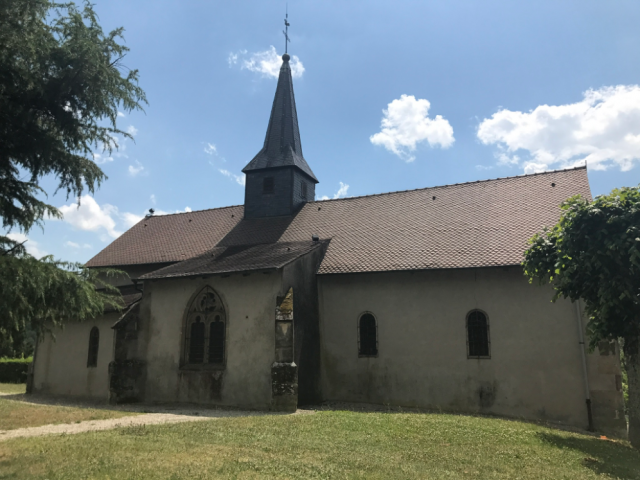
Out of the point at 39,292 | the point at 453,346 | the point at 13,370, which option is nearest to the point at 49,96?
the point at 39,292

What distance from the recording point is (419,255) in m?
17.3

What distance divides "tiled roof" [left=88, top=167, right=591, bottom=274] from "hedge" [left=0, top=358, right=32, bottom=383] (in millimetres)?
9012

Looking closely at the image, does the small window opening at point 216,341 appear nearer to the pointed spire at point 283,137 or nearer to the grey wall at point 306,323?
the grey wall at point 306,323

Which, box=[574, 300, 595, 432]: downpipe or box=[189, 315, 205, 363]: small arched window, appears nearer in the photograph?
box=[574, 300, 595, 432]: downpipe

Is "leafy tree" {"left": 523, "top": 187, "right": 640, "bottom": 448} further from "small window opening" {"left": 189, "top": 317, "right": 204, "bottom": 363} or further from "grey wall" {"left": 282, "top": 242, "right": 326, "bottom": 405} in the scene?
"small window opening" {"left": 189, "top": 317, "right": 204, "bottom": 363}

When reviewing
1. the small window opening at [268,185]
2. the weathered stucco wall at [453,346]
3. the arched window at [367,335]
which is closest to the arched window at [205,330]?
the weathered stucco wall at [453,346]

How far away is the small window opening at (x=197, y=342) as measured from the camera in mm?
17156

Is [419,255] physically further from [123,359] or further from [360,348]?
[123,359]

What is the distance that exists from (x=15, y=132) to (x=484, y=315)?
13.9 metres

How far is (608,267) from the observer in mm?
10734

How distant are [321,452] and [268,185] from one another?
17106 mm

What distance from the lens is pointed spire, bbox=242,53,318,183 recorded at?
23.9m

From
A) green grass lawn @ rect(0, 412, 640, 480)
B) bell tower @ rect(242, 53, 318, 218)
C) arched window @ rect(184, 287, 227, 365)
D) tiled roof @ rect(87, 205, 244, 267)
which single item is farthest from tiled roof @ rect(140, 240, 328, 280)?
green grass lawn @ rect(0, 412, 640, 480)

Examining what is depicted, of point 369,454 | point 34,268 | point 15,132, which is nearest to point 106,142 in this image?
point 15,132
